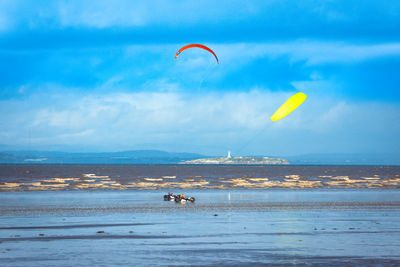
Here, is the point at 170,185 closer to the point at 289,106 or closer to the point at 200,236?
the point at 289,106

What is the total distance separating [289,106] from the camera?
1150 inches

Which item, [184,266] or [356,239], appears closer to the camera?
[184,266]

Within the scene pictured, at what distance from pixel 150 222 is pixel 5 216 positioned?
7.75 meters

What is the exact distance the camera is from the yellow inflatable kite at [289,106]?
94.0 feet

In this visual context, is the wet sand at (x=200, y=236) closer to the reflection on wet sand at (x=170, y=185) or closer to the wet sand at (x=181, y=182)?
the reflection on wet sand at (x=170, y=185)

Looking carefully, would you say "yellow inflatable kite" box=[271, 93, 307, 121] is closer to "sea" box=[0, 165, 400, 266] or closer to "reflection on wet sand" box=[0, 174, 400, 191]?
"sea" box=[0, 165, 400, 266]

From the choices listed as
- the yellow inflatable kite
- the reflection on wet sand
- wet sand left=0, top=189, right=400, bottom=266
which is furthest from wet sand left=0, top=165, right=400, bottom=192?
the yellow inflatable kite

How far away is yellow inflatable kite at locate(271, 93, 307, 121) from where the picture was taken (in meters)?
28.7

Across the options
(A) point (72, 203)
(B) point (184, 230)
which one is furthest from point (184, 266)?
(A) point (72, 203)

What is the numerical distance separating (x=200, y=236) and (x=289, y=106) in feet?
39.7

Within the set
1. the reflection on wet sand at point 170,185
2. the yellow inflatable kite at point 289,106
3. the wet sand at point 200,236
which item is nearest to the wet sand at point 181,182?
the reflection on wet sand at point 170,185

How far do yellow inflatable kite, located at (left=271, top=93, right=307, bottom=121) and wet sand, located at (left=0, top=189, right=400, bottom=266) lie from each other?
4.96 meters

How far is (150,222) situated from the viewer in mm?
23703

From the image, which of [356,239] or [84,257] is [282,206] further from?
[84,257]
